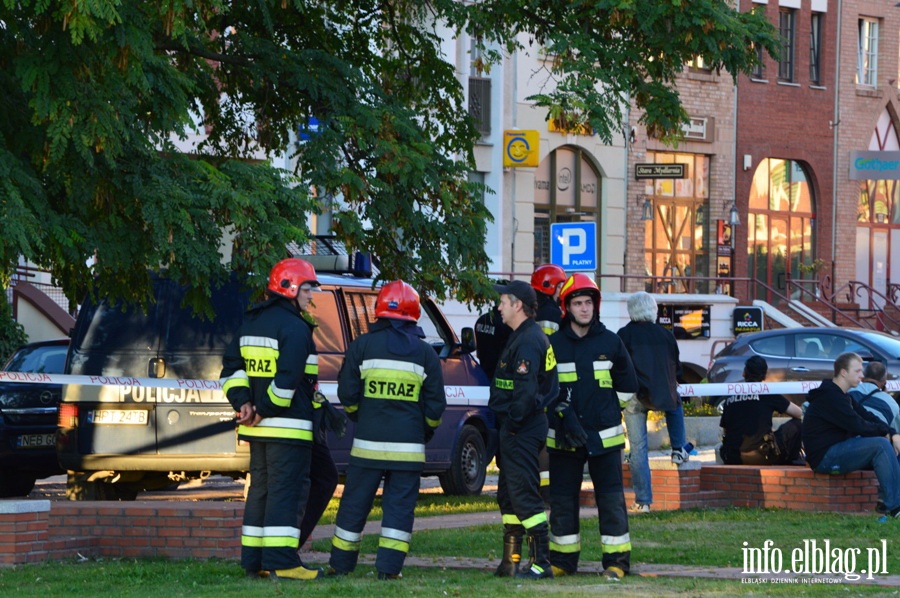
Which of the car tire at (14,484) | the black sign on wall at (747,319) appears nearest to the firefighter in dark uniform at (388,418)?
the car tire at (14,484)

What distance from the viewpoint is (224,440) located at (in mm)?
14109

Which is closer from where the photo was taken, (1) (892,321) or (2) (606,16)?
(2) (606,16)

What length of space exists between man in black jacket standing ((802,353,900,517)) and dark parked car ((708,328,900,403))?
10330 millimetres

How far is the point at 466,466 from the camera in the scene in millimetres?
16781

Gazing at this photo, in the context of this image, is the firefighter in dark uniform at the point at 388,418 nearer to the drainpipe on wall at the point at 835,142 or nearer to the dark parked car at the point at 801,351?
the dark parked car at the point at 801,351

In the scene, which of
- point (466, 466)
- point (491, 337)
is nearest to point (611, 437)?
point (491, 337)

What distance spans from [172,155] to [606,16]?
399 cm

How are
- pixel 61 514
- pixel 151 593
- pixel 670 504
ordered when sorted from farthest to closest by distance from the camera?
pixel 670 504
pixel 61 514
pixel 151 593

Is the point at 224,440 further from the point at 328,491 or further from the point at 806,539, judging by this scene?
the point at 806,539

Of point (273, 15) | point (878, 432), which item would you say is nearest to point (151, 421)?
point (273, 15)

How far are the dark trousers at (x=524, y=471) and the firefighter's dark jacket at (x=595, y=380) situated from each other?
0.15 metres

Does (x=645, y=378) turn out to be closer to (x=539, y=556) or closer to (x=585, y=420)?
(x=585, y=420)

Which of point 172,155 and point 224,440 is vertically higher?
point 172,155

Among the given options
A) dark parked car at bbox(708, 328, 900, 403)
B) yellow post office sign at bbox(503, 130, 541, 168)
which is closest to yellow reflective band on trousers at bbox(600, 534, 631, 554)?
dark parked car at bbox(708, 328, 900, 403)
